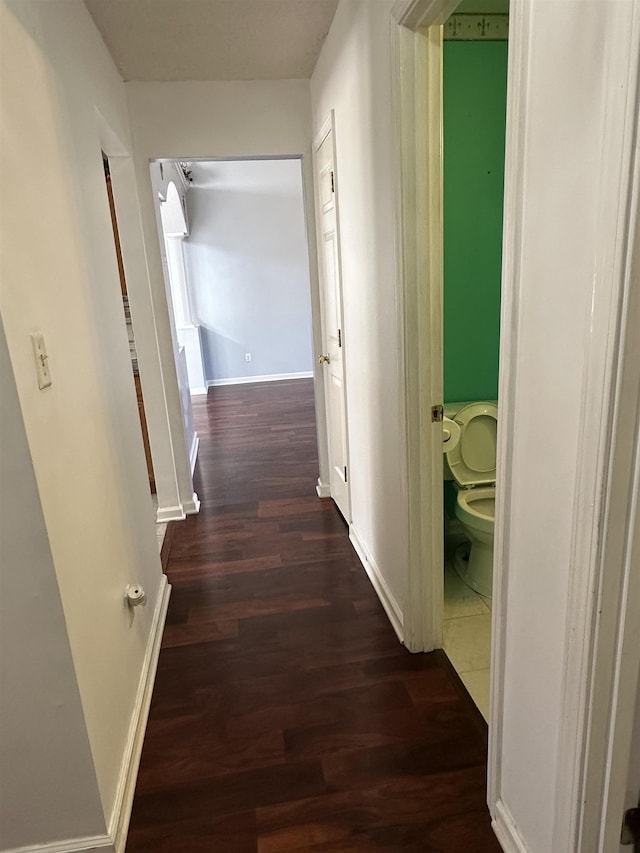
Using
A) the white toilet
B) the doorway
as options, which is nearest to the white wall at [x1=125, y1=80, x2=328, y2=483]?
the white toilet

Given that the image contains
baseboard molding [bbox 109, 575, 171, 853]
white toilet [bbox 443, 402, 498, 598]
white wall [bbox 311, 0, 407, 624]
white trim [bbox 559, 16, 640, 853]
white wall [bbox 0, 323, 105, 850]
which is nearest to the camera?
white trim [bbox 559, 16, 640, 853]

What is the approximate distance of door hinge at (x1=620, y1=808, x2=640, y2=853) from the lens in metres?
1.01

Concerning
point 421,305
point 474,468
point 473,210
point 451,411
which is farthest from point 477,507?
point 473,210

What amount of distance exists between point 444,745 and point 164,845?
0.81m

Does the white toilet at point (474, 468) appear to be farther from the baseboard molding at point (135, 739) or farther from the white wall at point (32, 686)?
the white wall at point (32, 686)

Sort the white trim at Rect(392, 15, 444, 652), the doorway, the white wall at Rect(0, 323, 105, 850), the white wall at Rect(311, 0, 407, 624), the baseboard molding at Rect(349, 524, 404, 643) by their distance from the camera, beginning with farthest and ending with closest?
the doorway
the baseboard molding at Rect(349, 524, 404, 643)
the white wall at Rect(311, 0, 407, 624)
the white trim at Rect(392, 15, 444, 652)
the white wall at Rect(0, 323, 105, 850)

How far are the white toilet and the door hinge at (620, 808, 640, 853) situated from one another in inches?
49.6

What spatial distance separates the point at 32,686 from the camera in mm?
1213

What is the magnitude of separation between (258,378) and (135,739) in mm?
6095

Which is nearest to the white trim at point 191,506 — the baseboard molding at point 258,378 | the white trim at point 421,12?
the white trim at point 421,12

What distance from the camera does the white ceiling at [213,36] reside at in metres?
2.13

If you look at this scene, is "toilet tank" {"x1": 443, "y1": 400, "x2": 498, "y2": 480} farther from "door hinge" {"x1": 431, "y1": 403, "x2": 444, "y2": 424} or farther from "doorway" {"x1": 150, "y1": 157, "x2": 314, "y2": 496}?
"doorway" {"x1": 150, "y1": 157, "x2": 314, "y2": 496}

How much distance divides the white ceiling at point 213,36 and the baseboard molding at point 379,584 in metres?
2.34

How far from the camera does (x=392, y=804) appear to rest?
144 cm
